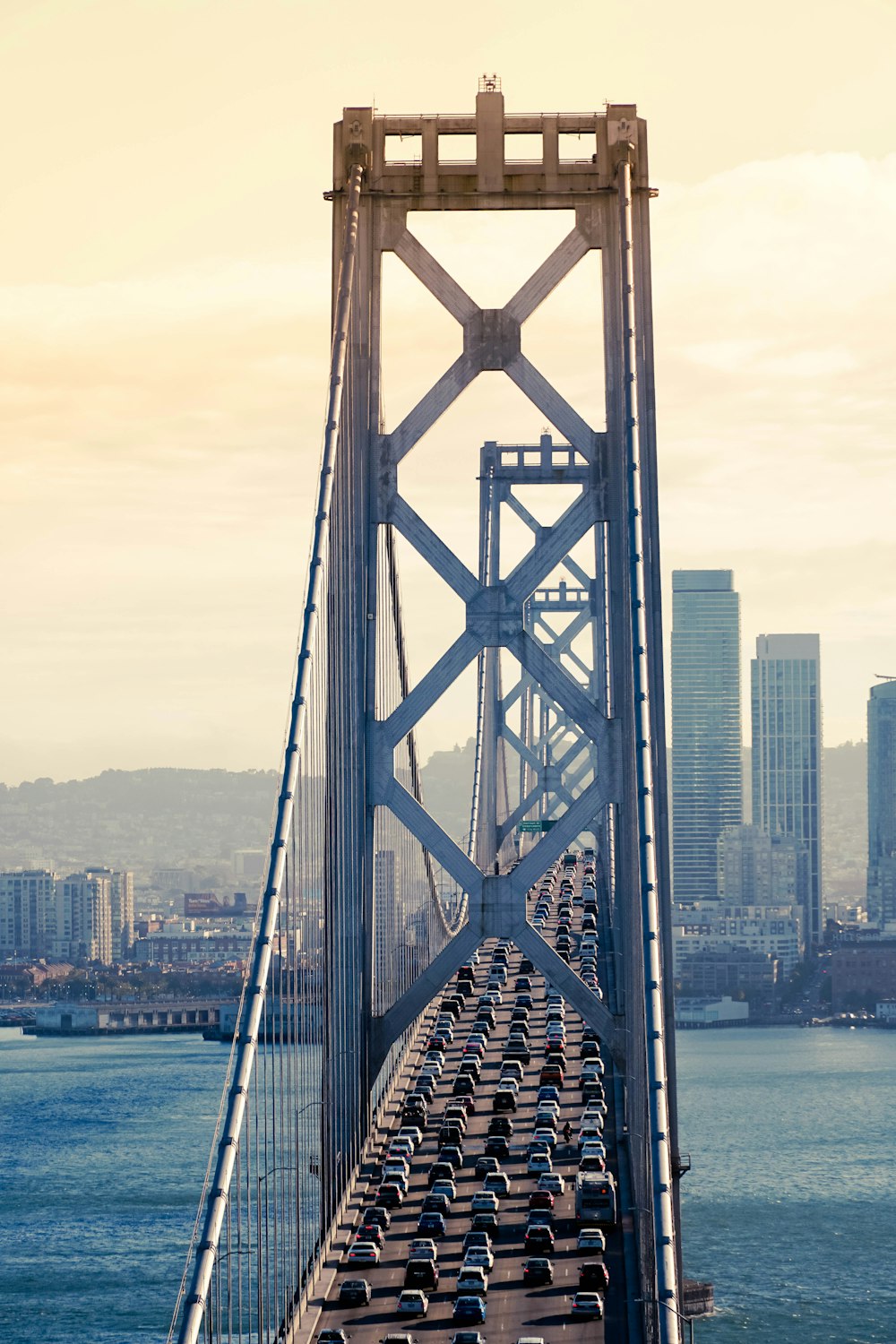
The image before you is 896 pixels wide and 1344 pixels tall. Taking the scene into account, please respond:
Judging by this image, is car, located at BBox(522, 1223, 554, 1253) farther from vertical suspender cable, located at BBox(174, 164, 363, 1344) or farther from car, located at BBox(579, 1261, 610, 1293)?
vertical suspender cable, located at BBox(174, 164, 363, 1344)

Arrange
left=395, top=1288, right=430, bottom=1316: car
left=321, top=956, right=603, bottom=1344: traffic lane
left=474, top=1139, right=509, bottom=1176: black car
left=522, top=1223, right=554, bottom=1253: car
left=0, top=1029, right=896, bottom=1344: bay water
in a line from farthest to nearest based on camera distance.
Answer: left=0, top=1029, right=896, bottom=1344: bay water
left=474, top=1139, right=509, bottom=1176: black car
left=522, top=1223, right=554, bottom=1253: car
left=395, top=1288, right=430, bottom=1316: car
left=321, top=956, right=603, bottom=1344: traffic lane

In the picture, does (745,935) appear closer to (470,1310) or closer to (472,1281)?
(472,1281)

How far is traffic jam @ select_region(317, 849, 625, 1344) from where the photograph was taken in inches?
554

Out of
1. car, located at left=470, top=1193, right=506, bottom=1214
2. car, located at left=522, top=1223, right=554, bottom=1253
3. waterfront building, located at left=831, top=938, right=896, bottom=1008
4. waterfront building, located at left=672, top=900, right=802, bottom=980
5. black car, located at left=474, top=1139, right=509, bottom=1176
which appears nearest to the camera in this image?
car, located at left=522, top=1223, right=554, bottom=1253

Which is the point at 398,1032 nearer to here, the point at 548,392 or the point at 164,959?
the point at 548,392

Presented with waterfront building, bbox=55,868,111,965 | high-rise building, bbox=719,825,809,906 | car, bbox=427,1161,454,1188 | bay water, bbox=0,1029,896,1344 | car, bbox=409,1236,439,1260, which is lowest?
bay water, bbox=0,1029,896,1344

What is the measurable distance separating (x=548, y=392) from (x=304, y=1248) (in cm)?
640

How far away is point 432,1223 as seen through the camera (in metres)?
16.4

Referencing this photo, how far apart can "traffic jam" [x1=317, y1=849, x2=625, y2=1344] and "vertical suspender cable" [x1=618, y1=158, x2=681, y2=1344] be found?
801mm

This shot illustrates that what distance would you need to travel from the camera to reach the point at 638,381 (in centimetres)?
1725

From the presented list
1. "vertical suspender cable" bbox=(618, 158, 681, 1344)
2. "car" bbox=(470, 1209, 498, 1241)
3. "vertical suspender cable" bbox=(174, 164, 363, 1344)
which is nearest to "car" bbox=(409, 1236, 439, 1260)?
"car" bbox=(470, 1209, 498, 1241)

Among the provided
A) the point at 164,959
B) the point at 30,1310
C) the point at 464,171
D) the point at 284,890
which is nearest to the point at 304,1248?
the point at 284,890

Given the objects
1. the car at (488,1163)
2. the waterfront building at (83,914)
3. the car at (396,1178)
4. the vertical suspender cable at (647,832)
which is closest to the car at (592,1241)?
the vertical suspender cable at (647,832)

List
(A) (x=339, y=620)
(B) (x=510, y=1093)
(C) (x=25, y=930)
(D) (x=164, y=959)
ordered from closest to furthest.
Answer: (A) (x=339, y=620) < (B) (x=510, y=1093) < (D) (x=164, y=959) < (C) (x=25, y=930)
